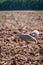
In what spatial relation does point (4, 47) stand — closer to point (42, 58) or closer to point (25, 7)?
point (42, 58)

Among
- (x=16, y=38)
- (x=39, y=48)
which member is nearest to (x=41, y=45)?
(x=39, y=48)

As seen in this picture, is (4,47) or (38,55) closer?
(38,55)

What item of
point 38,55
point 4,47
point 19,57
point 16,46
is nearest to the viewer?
point 19,57

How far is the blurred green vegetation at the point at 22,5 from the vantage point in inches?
1955

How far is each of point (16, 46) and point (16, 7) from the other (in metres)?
40.7

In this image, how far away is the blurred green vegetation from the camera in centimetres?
4966

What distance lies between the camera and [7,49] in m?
8.70

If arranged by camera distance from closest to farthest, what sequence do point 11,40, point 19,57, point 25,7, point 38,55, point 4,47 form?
1. point 19,57
2. point 38,55
3. point 4,47
4. point 11,40
5. point 25,7

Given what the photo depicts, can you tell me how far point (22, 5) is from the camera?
49656mm

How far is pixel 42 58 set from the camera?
7.80 m

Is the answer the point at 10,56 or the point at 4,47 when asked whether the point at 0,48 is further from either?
the point at 10,56

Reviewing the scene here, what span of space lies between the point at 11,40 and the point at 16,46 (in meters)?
1.19

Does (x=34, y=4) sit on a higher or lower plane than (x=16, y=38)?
lower

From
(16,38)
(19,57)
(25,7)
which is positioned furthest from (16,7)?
(19,57)
